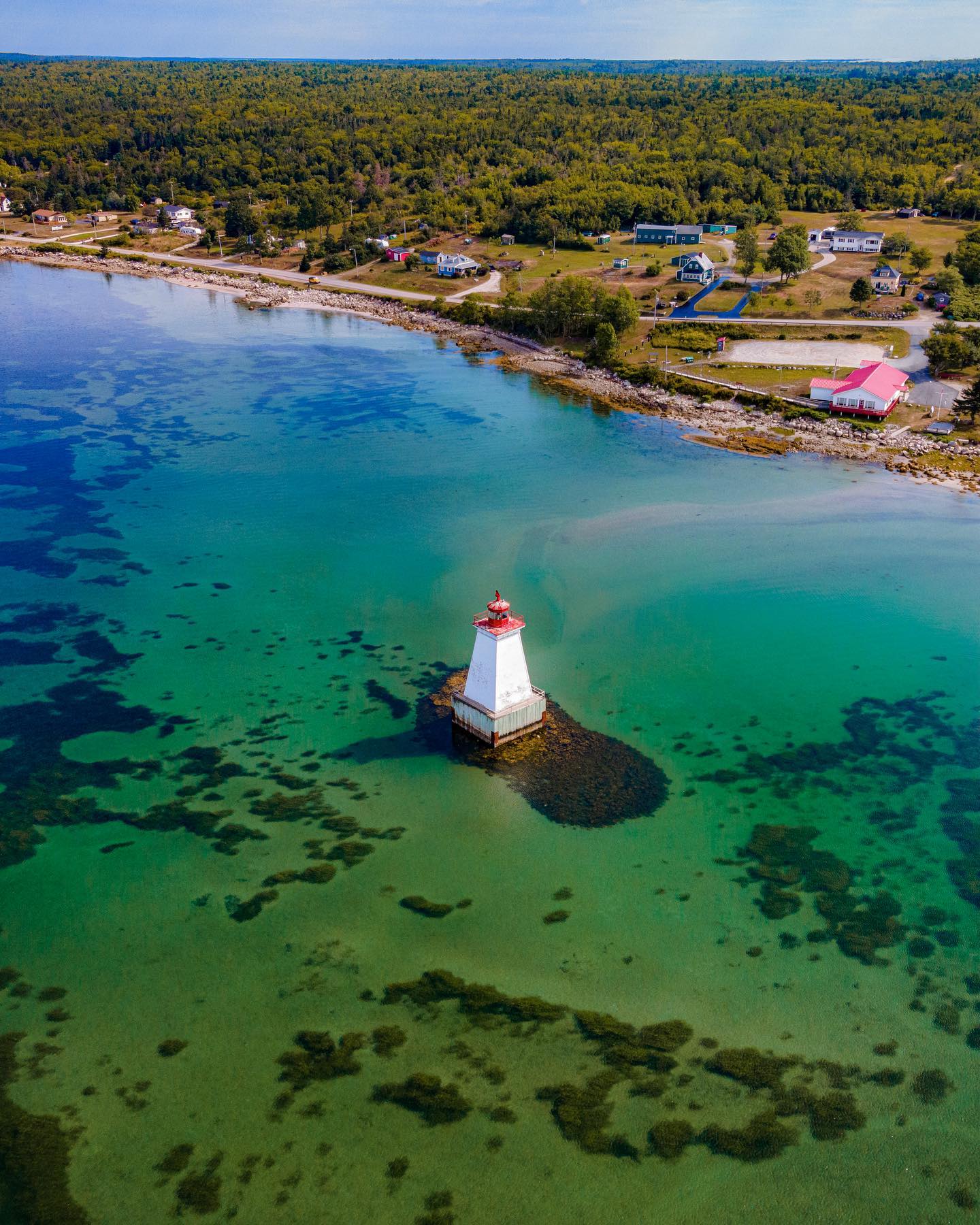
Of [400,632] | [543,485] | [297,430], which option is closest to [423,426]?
[297,430]

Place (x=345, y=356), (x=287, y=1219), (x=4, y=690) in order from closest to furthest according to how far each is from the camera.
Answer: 1. (x=287, y=1219)
2. (x=4, y=690)
3. (x=345, y=356)

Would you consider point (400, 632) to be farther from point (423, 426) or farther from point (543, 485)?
point (423, 426)

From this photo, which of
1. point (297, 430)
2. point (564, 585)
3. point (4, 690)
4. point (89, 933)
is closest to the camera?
point (89, 933)

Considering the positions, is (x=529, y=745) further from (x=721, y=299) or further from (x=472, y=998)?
(x=721, y=299)

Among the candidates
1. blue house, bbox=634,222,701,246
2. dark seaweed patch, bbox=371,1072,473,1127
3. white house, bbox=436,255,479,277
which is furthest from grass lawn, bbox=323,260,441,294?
dark seaweed patch, bbox=371,1072,473,1127

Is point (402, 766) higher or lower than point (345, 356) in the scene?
lower

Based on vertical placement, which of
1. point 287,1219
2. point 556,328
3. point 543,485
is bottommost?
point 287,1219
